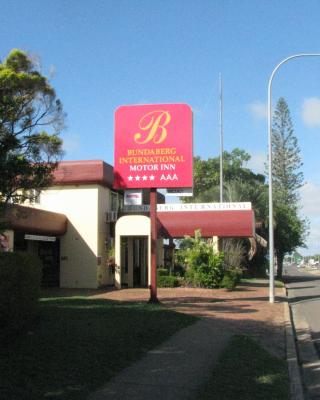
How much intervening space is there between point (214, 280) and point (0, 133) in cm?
1766

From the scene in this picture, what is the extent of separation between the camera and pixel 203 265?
26.9 metres

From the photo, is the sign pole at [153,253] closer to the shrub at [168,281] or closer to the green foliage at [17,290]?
the green foliage at [17,290]

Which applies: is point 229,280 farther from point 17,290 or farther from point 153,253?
point 17,290

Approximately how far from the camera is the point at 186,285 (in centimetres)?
2773

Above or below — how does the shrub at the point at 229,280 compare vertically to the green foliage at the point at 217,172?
below

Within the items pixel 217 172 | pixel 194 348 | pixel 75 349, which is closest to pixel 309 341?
pixel 194 348

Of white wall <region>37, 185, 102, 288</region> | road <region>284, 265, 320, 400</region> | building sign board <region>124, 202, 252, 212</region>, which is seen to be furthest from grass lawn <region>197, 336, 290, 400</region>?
building sign board <region>124, 202, 252, 212</region>

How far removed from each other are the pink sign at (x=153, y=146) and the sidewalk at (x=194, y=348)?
4342 mm

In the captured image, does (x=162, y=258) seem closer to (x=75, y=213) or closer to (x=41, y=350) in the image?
(x=75, y=213)

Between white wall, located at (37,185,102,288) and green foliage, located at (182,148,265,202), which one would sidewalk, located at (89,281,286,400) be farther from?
green foliage, located at (182,148,265,202)

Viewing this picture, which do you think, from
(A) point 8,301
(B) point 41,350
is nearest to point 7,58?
(A) point 8,301

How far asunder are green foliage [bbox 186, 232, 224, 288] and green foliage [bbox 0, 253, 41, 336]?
1650 cm

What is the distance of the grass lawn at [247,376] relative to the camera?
6.98 m

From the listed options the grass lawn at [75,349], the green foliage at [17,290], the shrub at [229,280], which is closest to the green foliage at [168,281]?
the shrub at [229,280]
